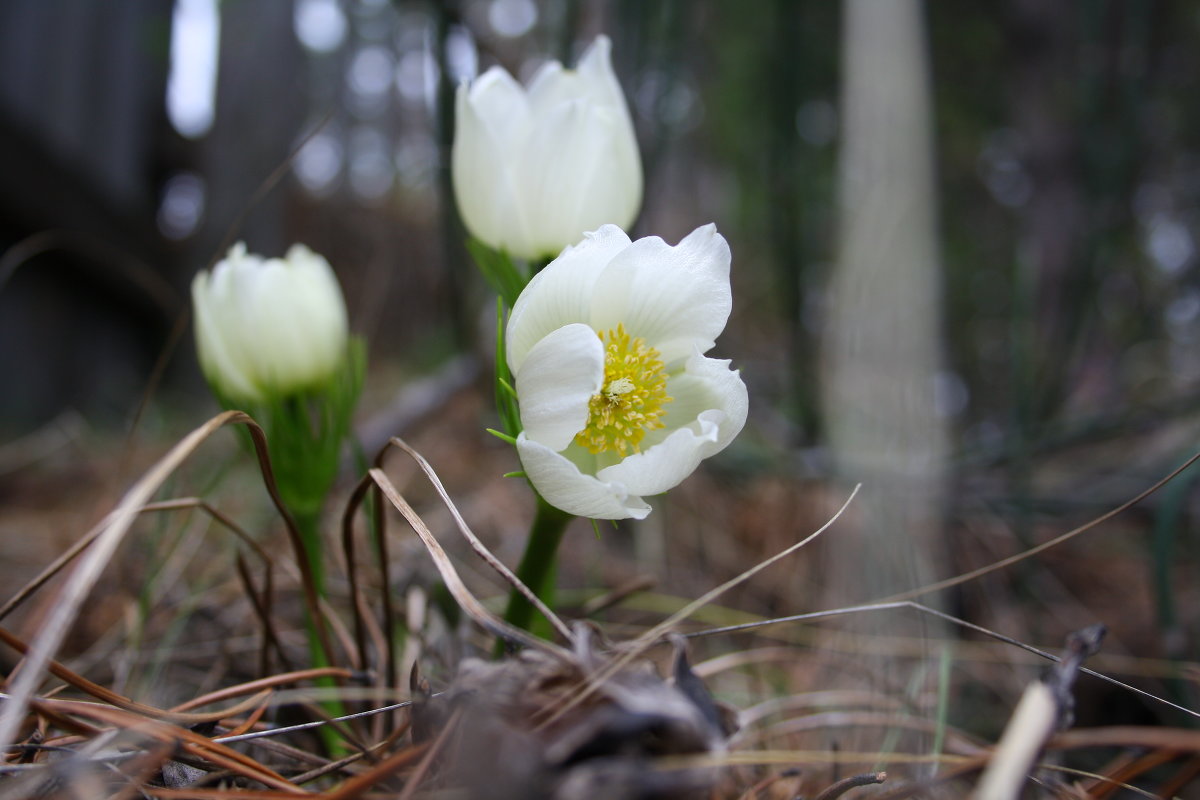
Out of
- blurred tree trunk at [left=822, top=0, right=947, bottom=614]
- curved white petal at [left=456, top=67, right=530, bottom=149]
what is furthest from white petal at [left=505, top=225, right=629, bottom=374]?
blurred tree trunk at [left=822, top=0, right=947, bottom=614]

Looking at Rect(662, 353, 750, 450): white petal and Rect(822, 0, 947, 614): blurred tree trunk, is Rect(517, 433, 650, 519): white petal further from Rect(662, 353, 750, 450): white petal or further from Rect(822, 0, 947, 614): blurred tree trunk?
Rect(822, 0, 947, 614): blurred tree trunk

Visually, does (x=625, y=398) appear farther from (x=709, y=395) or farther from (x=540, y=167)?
(x=540, y=167)

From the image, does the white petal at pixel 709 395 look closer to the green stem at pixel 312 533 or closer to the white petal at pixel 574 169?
the white petal at pixel 574 169

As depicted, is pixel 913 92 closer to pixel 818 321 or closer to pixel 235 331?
pixel 818 321

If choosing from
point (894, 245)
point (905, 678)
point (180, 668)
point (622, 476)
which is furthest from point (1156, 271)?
point (180, 668)

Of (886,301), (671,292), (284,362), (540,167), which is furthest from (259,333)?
(886,301)
